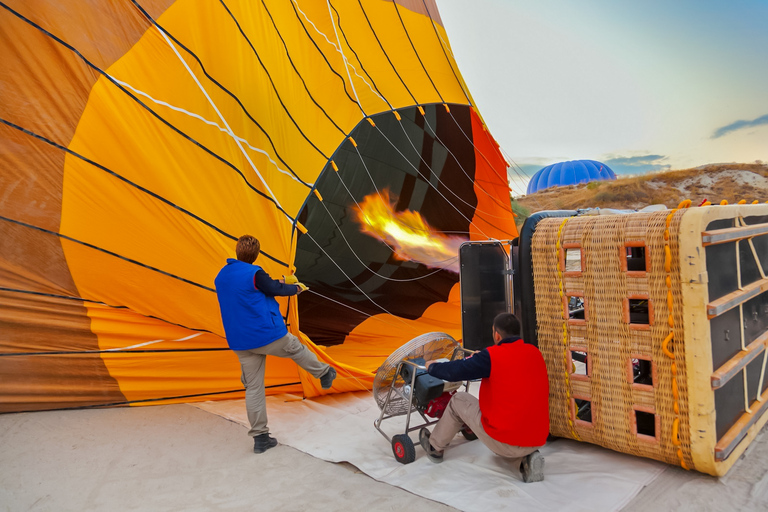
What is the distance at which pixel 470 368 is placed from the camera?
97.1 inches

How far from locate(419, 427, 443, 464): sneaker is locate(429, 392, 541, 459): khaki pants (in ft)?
0.11

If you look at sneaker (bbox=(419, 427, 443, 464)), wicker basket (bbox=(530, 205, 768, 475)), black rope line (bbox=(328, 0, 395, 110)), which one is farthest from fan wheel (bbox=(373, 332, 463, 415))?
black rope line (bbox=(328, 0, 395, 110))

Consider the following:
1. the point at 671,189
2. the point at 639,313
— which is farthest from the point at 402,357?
the point at 671,189

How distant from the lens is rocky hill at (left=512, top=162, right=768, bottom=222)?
18.2m

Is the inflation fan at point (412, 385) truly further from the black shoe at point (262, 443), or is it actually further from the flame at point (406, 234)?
the flame at point (406, 234)

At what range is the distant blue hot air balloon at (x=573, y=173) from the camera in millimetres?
22750

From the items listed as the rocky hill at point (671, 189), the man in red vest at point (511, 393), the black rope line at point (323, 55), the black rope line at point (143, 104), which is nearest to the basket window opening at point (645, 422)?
the man in red vest at point (511, 393)

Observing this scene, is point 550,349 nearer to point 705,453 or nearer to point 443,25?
point 705,453

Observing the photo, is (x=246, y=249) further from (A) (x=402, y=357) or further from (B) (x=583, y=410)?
(B) (x=583, y=410)

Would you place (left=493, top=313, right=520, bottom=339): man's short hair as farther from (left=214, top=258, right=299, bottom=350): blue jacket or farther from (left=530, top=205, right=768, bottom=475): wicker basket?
(left=214, top=258, right=299, bottom=350): blue jacket

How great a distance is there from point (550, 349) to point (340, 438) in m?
1.35

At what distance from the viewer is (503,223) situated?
6.96 metres

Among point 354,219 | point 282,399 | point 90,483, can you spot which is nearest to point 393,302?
point 354,219

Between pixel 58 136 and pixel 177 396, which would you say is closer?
pixel 58 136
